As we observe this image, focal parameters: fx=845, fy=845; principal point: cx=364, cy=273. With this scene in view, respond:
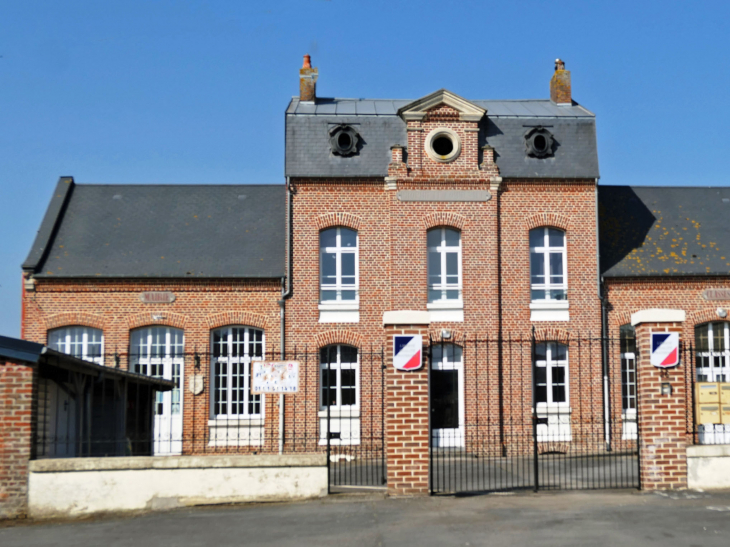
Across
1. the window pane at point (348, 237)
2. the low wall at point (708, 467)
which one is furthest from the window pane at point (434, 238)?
the low wall at point (708, 467)

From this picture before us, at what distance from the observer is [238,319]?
21703 millimetres

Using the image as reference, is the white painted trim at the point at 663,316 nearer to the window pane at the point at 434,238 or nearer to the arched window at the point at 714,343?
the window pane at the point at 434,238

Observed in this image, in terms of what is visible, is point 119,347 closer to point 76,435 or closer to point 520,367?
point 76,435

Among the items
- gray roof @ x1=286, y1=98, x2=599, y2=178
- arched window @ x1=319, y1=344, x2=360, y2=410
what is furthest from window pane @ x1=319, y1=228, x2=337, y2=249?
arched window @ x1=319, y1=344, x2=360, y2=410

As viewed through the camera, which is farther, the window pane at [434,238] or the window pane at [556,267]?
the window pane at [556,267]

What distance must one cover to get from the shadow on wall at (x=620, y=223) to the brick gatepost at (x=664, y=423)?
10.2m

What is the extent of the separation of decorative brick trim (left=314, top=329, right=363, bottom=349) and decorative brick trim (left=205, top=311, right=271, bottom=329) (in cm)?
141

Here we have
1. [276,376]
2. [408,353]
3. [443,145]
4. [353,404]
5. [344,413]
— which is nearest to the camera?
[408,353]

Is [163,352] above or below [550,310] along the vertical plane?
below

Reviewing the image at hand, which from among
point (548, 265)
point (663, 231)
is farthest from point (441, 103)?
point (663, 231)

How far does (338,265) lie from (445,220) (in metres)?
3.00

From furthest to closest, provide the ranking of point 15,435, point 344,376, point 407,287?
1. point 344,376
2. point 407,287
3. point 15,435

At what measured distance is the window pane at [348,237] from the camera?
22031 millimetres

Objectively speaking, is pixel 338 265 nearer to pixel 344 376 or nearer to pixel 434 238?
pixel 434 238
